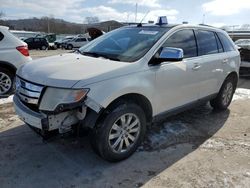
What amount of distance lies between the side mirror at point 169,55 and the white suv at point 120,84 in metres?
A: 0.01

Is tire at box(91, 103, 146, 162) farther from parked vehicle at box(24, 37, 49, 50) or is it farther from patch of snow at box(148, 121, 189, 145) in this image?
parked vehicle at box(24, 37, 49, 50)

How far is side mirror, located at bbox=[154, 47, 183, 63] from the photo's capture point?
3566 millimetres

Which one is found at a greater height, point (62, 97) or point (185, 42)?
point (185, 42)

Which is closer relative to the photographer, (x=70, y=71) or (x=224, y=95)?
(x=70, y=71)

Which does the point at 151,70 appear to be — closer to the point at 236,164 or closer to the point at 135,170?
the point at 135,170

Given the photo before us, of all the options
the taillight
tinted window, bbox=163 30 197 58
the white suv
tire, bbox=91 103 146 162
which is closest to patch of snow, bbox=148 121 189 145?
the white suv

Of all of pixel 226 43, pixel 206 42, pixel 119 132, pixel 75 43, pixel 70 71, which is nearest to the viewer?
pixel 70 71

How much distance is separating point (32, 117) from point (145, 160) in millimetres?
1518

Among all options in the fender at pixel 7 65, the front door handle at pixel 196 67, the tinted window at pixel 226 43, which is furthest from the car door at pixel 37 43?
the front door handle at pixel 196 67

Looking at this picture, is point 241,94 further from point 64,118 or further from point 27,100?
point 27,100

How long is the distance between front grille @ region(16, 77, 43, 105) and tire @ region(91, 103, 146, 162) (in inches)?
29.5

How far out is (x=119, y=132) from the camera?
3.43 metres

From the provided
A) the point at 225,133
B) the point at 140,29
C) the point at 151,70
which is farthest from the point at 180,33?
the point at 225,133

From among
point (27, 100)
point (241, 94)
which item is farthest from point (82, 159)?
point (241, 94)
